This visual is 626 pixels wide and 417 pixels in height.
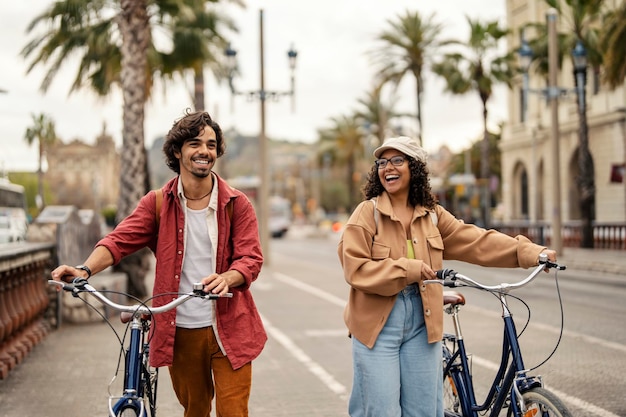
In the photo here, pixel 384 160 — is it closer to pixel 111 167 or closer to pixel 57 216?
pixel 57 216

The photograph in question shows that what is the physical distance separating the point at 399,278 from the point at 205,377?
1.09 meters

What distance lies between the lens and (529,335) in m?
10.3

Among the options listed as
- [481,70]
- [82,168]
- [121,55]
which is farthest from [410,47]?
[82,168]

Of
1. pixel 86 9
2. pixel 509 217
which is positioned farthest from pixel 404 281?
pixel 509 217

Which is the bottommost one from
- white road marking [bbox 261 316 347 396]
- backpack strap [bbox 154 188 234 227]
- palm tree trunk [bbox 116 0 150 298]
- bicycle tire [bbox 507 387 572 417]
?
white road marking [bbox 261 316 347 396]

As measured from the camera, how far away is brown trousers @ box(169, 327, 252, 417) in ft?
13.4

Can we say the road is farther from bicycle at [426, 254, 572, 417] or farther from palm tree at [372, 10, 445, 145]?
palm tree at [372, 10, 445, 145]

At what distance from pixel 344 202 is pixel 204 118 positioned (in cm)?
12427

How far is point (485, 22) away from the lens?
3959 centimetres

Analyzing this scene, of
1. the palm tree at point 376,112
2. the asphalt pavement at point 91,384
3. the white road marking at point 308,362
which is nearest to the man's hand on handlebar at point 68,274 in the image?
the asphalt pavement at point 91,384

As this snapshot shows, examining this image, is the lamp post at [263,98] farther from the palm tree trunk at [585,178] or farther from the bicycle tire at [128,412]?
the bicycle tire at [128,412]

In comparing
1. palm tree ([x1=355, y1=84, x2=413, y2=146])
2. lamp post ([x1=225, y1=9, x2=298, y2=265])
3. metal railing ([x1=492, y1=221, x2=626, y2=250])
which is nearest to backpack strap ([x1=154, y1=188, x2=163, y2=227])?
lamp post ([x1=225, y1=9, x2=298, y2=265])

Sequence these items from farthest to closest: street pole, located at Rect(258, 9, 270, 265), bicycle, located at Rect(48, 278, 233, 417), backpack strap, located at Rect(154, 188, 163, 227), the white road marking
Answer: street pole, located at Rect(258, 9, 270, 265), the white road marking, backpack strap, located at Rect(154, 188, 163, 227), bicycle, located at Rect(48, 278, 233, 417)

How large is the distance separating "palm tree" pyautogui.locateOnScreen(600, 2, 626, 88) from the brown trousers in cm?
2130
